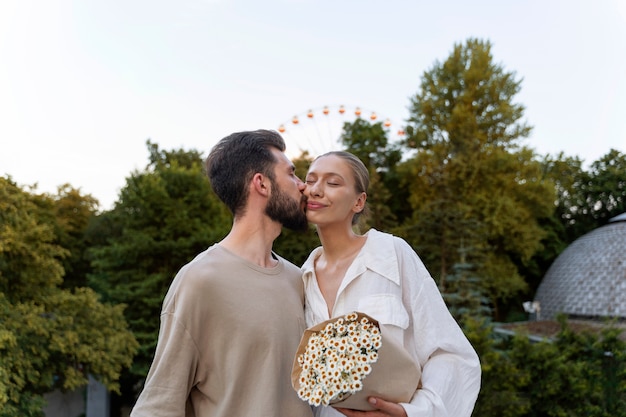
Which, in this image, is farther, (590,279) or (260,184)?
(590,279)

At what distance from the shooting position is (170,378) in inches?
97.9

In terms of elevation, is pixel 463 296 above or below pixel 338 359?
above

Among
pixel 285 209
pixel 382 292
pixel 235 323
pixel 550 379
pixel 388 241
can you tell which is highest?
pixel 285 209

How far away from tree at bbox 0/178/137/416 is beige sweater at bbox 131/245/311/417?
35.1ft

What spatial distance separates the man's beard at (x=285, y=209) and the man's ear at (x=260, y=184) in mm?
33

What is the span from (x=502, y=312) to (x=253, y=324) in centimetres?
3246

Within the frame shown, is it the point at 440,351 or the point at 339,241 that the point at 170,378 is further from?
the point at 440,351

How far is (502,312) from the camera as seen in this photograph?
1298 inches

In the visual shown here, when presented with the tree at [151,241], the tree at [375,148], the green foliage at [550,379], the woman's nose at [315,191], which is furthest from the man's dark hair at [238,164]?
the tree at [375,148]

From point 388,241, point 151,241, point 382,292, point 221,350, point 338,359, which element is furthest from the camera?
point 151,241

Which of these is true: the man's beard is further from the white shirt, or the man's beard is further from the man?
the white shirt

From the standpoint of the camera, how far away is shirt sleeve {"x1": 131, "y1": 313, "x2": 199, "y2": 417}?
97.1 inches

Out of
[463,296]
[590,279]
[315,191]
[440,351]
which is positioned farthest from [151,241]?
[440,351]

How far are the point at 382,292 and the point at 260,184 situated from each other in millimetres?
757
